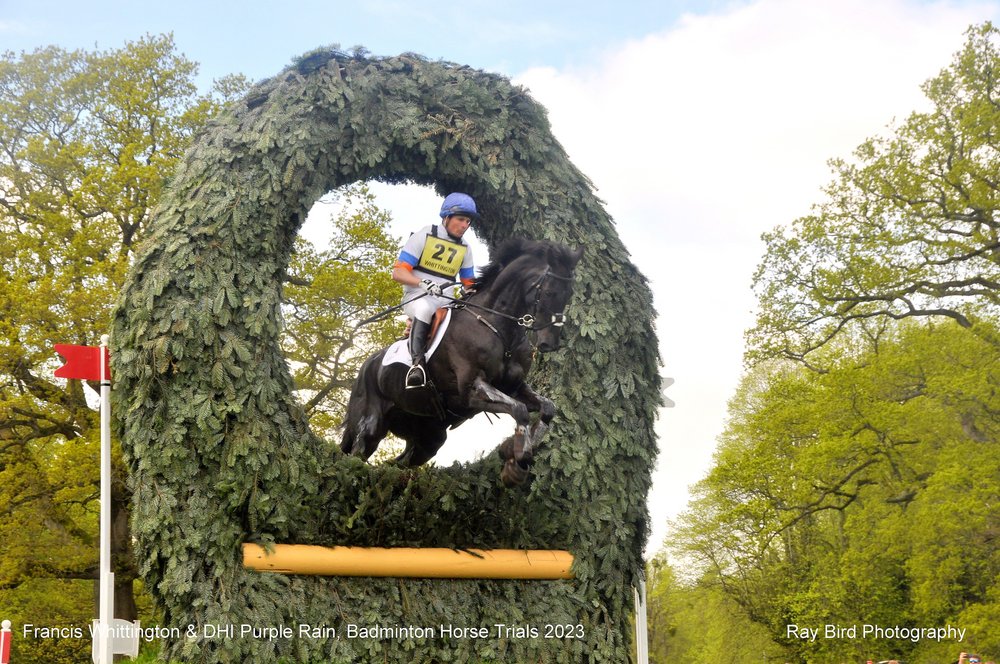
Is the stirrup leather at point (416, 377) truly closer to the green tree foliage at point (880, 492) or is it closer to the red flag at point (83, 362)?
the red flag at point (83, 362)

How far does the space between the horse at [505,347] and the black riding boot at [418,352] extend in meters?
0.07

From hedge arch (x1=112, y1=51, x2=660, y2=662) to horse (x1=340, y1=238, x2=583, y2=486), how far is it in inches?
25.1

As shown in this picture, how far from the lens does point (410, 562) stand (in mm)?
8148

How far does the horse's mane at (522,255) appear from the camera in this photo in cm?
803

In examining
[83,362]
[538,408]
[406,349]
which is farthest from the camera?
[406,349]

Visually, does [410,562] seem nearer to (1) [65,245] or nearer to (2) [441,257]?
(2) [441,257]

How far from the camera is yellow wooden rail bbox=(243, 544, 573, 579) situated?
779 cm

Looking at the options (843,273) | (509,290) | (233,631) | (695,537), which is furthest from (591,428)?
(695,537)

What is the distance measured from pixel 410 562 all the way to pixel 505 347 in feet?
6.11

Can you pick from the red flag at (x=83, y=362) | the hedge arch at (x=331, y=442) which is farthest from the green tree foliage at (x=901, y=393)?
the red flag at (x=83, y=362)

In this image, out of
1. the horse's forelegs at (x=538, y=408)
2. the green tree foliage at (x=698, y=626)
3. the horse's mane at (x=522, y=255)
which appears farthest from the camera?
the green tree foliage at (x=698, y=626)

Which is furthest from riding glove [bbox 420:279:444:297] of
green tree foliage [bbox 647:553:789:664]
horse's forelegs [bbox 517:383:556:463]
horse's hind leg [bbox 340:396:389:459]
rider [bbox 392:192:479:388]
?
green tree foliage [bbox 647:553:789:664]

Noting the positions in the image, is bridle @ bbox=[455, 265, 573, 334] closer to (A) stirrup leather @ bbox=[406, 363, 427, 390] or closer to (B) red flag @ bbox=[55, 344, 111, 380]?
(A) stirrup leather @ bbox=[406, 363, 427, 390]

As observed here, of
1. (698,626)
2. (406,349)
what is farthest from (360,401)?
(698,626)
